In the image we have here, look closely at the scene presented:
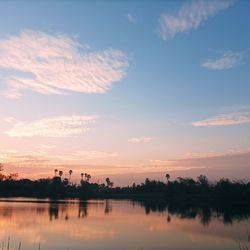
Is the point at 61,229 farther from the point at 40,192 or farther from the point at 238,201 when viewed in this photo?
the point at 40,192

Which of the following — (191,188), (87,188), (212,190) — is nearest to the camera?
(212,190)

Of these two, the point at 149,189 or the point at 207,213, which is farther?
the point at 149,189

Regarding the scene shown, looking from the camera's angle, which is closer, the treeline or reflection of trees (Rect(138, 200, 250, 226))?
reflection of trees (Rect(138, 200, 250, 226))

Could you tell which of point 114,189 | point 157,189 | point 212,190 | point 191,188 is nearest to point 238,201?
point 212,190

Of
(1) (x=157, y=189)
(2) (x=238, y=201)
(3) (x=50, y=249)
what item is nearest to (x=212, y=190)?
(2) (x=238, y=201)

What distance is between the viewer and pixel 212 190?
105750 millimetres

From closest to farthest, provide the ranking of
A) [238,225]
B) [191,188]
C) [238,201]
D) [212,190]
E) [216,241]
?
[216,241], [238,225], [238,201], [212,190], [191,188]

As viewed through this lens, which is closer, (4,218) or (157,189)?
(4,218)

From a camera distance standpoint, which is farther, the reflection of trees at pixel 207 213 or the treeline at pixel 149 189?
the treeline at pixel 149 189

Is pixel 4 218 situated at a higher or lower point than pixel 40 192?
lower

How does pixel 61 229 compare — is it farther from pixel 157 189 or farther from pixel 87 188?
pixel 87 188

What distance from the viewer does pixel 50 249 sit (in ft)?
75.2

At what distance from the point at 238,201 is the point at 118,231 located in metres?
62.0

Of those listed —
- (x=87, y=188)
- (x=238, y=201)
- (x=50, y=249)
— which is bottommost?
(x=50, y=249)
